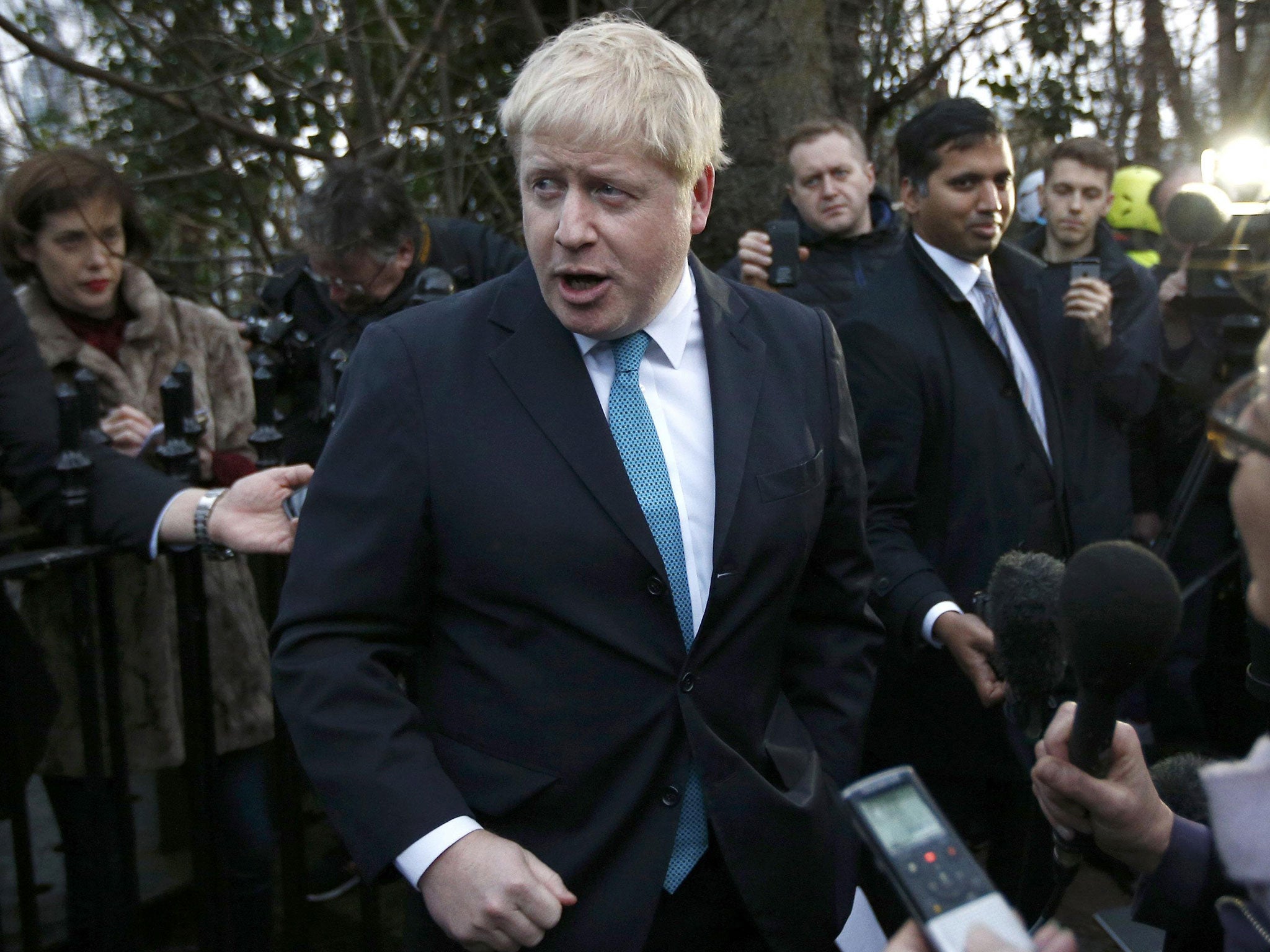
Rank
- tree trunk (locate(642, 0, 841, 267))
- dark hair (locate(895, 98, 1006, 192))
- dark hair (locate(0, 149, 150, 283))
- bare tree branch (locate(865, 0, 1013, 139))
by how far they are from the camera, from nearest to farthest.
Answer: dark hair (locate(0, 149, 150, 283))
dark hair (locate(895, 98, 1006, 192))
tree trunk (locate(642, 0, 841, 267))
bare tree branch (locate(865, 0, 1013, 139))

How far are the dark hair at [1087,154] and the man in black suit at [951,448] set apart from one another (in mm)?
2004

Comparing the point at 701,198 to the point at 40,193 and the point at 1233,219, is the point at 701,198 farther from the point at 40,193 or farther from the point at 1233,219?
the point at 40,193

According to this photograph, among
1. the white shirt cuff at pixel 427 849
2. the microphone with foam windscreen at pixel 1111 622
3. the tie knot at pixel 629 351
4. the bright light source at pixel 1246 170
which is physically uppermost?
the bright light source at pixel 1246 170

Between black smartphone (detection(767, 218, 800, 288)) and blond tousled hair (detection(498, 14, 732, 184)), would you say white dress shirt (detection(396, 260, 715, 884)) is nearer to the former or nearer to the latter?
blond tousled hair (detection(498, 14, 732, 184))

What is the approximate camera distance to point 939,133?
132 inches

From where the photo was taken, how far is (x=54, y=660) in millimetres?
3027

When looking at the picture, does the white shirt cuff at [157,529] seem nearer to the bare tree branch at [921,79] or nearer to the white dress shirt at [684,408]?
the white dress shirt at [684,408]

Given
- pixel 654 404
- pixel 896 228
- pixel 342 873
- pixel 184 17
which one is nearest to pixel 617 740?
pixel 654 404

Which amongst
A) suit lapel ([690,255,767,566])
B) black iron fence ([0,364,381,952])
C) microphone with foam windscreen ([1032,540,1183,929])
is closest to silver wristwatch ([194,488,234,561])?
black iron fence ([0,364,381,952])

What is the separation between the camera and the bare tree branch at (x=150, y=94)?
395cm

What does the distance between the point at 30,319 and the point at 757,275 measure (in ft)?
6.91

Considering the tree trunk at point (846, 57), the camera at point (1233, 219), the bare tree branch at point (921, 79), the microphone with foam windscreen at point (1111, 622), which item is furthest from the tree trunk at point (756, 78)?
the microphone with foam windscreen at point (1111, 622)

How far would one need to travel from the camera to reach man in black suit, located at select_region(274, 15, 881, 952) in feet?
6.02

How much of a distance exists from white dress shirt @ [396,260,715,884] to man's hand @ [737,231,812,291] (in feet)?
5.86
